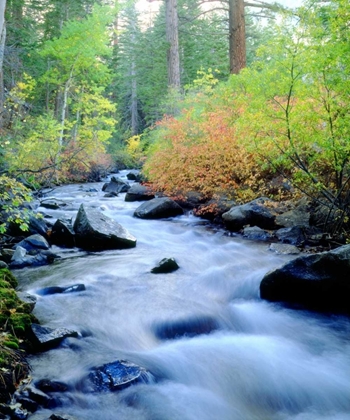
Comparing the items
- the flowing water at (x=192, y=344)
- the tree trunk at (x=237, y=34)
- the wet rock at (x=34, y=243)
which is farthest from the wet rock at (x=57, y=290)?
the tree trunk at (x=237, y=34)

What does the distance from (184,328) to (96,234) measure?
3.55 metres

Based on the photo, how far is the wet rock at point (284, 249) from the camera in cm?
718

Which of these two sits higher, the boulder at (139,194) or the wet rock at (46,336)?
the boulder at (139,194)

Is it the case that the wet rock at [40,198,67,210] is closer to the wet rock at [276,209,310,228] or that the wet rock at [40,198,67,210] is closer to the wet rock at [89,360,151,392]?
the wet rock at [276,209,310,228]

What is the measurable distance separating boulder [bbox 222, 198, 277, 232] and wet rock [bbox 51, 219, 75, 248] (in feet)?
12.3

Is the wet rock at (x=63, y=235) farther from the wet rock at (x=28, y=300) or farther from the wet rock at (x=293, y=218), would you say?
the wet rock at (x=293, y=218)

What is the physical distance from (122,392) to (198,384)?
86 cm

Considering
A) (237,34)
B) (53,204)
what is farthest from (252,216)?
(237,34)

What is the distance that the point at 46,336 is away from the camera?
3.85 meters

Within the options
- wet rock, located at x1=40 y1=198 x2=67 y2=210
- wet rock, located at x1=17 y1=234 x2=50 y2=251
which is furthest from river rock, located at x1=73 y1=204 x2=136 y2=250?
wet rock, located at x1=40 y1=198 x2=67 y2=210

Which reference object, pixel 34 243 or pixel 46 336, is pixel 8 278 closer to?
pixel 46 336

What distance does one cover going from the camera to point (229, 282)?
6367 millimetres

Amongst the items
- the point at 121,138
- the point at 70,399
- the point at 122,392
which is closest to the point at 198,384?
the point at 122,392

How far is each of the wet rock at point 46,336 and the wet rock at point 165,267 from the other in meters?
2.59
